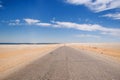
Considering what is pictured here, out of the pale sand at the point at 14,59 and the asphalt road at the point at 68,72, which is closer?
the asphalt road at the point at 68,72

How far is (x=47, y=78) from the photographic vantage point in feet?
29.0

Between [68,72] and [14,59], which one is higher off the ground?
[68,72]

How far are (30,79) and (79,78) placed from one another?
2498 mm

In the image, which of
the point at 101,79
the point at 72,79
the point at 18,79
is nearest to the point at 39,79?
the point at 18,79

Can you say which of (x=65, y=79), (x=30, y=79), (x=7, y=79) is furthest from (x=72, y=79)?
(x=7, y=79)

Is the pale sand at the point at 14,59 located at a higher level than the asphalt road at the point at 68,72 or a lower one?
lower

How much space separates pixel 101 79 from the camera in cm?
863

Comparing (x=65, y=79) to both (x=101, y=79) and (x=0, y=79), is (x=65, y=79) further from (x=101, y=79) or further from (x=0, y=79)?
(x=0, y=79)

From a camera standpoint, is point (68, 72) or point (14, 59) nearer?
point (68, 72)

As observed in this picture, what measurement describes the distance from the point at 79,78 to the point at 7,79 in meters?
3.73

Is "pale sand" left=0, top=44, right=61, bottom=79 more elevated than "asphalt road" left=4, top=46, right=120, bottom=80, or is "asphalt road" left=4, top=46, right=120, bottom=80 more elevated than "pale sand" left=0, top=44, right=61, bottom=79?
"asphalt road" left=4, top=46, right=120, bottom=80

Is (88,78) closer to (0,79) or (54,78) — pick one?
(54,78)

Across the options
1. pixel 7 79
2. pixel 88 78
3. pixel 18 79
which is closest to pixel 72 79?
pixel 88 78

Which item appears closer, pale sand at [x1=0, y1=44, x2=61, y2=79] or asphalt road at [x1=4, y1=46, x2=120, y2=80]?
asphalt road at [x1=4, y1=46, x2=120, y2=80]
